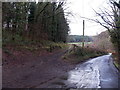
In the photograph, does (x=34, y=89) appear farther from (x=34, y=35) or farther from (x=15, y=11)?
(x=34, y=35)

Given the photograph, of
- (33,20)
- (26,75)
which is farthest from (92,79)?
(33,20)

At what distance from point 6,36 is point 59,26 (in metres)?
28.1

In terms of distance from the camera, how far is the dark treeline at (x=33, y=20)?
24.4 metres

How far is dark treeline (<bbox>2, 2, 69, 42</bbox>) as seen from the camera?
2436 centimetres

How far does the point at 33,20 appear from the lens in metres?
33.6

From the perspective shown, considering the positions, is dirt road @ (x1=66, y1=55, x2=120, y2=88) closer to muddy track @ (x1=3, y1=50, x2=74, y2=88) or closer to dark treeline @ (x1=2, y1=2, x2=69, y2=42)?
muddy track @ (x1=3, y1=50, x2=74, y2=88)

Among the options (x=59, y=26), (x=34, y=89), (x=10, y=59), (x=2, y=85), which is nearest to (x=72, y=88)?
(x=34, y=89)

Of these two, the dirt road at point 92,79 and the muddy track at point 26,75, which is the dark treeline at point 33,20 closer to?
the muddy track at point 26,75

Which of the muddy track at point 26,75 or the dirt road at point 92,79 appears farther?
the dirt road at point 92,79

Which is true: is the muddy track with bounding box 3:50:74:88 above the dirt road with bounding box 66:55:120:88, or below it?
above

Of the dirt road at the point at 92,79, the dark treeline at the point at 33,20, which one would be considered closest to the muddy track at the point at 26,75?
the dirt road at the point at 92,79

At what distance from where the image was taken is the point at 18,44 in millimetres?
23156

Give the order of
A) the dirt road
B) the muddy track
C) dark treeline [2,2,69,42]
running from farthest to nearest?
dark treeline [2,2,69,42] → the dirt road → the muddy track

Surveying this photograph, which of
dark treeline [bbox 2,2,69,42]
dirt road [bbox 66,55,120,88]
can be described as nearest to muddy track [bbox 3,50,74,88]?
dirt road [bbox 66,55,120,88]
